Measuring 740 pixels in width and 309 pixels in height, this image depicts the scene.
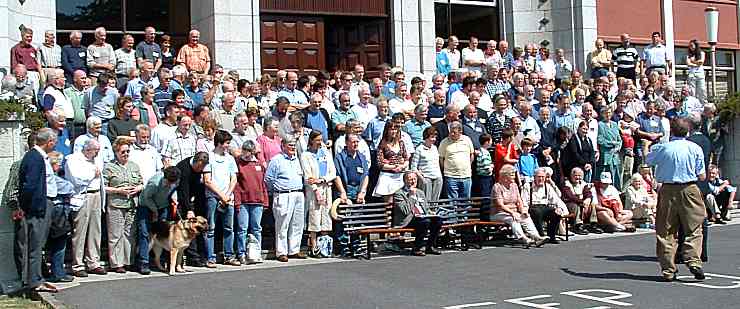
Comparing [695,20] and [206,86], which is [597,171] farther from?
[695,20]

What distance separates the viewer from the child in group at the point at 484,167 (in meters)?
15.8

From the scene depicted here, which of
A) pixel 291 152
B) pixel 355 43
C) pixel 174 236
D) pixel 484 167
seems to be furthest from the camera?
pixel 355 43

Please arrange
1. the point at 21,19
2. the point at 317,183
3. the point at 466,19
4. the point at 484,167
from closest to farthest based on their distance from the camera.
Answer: the point at 317,183
the point at 484,167
the point at 21,19
the point at 466,19

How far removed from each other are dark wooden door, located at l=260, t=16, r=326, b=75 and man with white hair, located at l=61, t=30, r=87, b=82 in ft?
15.3

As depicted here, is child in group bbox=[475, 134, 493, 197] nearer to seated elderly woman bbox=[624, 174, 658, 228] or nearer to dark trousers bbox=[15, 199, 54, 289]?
seated elderly woman bbox=[624, 174, 658, 228]

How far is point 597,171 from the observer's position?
17.8m

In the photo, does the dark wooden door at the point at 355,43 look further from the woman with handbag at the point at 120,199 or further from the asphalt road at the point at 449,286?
the woman with handbag at the point at 120,199

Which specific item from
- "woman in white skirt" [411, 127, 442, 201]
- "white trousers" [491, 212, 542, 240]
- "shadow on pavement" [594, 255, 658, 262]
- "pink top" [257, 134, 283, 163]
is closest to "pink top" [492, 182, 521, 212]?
"white trousers" [491, 212, 542, 240]

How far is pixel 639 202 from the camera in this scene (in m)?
17.7

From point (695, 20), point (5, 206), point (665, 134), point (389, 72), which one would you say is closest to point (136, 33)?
point (389, 72)

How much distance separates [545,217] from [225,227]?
16.7ft

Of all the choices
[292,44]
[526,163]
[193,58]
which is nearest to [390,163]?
[526,163]

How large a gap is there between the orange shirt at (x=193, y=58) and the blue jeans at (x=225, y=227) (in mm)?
4550

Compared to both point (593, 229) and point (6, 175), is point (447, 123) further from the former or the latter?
point (6, 175)
